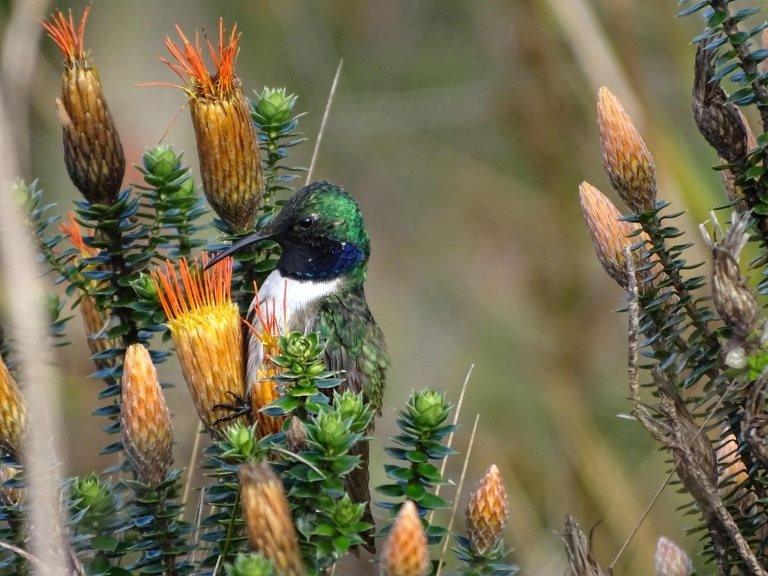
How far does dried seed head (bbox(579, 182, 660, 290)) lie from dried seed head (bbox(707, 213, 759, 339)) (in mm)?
273

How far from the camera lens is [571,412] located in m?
3.80

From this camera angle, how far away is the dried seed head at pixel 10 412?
170 centimetres

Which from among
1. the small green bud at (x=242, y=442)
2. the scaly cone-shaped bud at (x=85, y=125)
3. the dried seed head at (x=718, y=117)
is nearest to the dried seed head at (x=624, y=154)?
the dried seed head at (x=718, y=117)

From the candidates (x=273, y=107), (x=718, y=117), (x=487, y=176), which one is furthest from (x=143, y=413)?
(x=487, y=176)

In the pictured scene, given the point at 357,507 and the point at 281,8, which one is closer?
the point at 357,507

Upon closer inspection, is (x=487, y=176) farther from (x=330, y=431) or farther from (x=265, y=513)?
(x=265, y=513)

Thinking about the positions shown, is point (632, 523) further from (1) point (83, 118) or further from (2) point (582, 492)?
(1) point (83, 118)

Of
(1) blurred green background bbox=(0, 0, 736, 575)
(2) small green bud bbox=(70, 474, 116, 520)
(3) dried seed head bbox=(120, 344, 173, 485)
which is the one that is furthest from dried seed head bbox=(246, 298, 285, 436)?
(1) blurred green background bbox=(0, 0, 736, 575)

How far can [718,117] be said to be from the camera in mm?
1763

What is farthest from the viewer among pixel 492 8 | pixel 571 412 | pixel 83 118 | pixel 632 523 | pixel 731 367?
pixel 492 8

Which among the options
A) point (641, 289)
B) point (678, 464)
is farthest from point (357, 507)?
point (641, 289)

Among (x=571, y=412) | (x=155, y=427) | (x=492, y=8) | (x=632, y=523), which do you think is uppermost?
(x=492, y=8)

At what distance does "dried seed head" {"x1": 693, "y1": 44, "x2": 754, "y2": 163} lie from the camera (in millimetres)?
1748

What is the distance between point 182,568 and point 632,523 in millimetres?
2059
